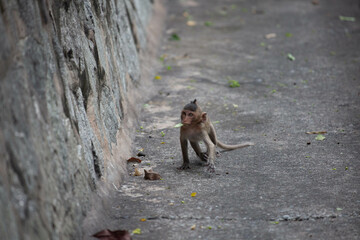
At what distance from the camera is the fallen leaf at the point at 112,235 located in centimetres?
472

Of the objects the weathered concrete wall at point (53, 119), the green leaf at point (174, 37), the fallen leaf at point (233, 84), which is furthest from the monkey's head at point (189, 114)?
the green leaf at point (174, 37)

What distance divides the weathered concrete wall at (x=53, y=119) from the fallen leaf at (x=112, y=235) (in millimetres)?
218

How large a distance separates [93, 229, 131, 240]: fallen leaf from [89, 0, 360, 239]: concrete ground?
7.1 inches

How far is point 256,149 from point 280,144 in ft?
1.32

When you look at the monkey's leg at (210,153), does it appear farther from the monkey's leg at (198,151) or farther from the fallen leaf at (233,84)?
the fallen leaf at (233,84)

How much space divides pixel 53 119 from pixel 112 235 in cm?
118

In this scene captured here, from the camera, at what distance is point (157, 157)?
7.18 meters

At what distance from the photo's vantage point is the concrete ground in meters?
5.29

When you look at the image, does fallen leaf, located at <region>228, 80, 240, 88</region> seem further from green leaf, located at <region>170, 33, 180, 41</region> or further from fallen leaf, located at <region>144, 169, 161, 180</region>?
fallen leaf, located at <region>144, 169, 161, 180</region>

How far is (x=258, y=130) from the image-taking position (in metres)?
8.14

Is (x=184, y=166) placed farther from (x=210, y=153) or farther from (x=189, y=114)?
(x=189, y=114)

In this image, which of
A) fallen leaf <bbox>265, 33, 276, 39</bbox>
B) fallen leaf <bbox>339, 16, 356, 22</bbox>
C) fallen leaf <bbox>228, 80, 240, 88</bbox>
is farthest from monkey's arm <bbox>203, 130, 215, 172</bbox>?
fallen leaf <bbox>339, 16, 356, 22</bbox>

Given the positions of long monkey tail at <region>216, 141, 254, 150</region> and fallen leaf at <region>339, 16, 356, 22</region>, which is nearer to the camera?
long monkey tail at <region>216, 141, 254, 150</region>

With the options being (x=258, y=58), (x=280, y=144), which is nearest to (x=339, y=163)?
(x=280, y=144)
